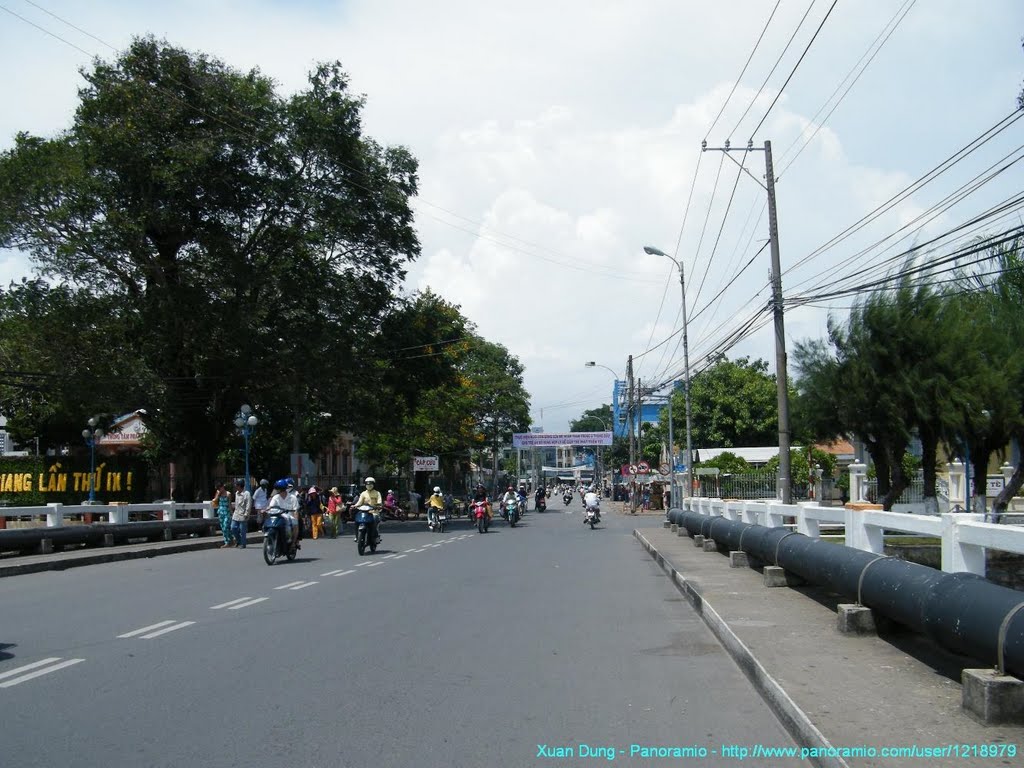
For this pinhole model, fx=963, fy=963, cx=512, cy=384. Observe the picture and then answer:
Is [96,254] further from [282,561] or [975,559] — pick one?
[975,559]

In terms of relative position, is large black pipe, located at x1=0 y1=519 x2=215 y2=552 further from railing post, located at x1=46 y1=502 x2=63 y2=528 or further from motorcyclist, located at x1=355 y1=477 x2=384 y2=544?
motorcyclist, located at x1=355 y1=477 x2=384 y2=544

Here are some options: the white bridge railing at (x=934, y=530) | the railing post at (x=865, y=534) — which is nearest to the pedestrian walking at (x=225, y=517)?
the white bridge railing at (x=934, y=530)

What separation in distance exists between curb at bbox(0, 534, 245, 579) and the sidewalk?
13.2 metres

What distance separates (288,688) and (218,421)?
31.2 metres

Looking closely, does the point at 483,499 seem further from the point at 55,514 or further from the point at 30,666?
the point at 30,666

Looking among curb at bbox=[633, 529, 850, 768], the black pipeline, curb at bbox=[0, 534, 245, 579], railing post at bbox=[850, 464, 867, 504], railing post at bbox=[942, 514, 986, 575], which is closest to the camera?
curb at bbox=[633, 529, 850, 768]

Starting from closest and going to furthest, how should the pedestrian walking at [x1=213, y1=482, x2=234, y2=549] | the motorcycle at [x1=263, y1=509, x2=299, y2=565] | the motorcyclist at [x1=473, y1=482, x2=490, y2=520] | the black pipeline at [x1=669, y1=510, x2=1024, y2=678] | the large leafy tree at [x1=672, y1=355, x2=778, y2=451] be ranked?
the black pipeline at [x1=669, y1=510, x2=1024, y2=678], the motorcycle at [x1=263, y1=509, x2=299, y2=565], the pedestrian walking at [x1=213, y1=482, x2=234, y2=549], the motorcyclist at [x1=473, y1=482, x2=490, y2=520], the large leafy tree at [x1=672, y1=355, x2=778, y2=451]

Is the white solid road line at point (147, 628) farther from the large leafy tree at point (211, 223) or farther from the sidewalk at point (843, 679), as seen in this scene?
the large leafy tree at point (211, 223)

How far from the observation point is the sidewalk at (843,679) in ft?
18.5

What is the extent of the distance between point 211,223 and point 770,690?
99.6ft

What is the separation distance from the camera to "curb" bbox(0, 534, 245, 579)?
18391 mm

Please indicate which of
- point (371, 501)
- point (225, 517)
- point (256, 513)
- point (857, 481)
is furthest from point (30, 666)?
point (857, 481)

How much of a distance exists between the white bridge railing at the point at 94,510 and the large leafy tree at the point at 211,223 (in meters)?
4.83

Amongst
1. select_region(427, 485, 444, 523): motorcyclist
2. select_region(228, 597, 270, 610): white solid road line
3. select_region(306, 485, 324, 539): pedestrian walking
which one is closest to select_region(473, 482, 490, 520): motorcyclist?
select_region(427, 485, 444, 523): motorcyclist
